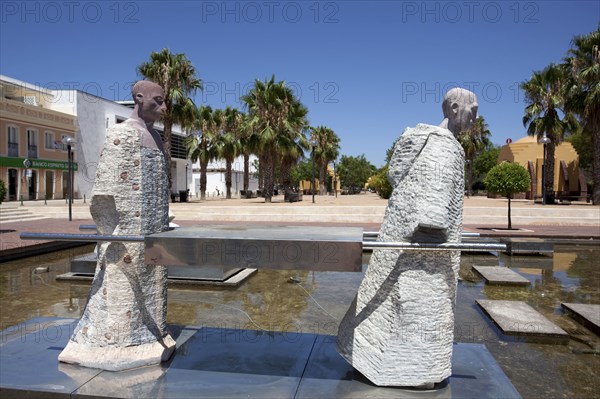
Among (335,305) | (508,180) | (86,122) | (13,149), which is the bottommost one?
(335,305)

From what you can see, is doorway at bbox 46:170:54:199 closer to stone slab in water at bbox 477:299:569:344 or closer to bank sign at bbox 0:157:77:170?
bank sign at bbox 0:157:77:170

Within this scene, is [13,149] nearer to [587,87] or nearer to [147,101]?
[147,101]

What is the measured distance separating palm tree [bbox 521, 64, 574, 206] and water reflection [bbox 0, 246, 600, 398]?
20881 mm

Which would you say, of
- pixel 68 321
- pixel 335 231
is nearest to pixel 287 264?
pixel 335 231

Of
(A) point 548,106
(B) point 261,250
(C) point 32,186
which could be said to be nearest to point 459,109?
(B) point 261,250

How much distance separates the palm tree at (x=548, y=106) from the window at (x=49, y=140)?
36.0 metres

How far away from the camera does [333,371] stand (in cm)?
334

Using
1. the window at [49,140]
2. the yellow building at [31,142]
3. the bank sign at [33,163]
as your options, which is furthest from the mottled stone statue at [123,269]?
the window at [49,140]

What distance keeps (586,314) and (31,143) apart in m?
36.8

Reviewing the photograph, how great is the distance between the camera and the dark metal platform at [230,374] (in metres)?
2.98

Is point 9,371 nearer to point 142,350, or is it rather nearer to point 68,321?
point 142,350

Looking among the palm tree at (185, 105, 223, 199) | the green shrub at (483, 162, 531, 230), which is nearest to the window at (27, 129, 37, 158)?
the palm tree at (185, 105, 223, 199)

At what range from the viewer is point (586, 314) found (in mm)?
5719

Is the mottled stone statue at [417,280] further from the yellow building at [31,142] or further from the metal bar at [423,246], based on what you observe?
the yellow building at [31,142]
